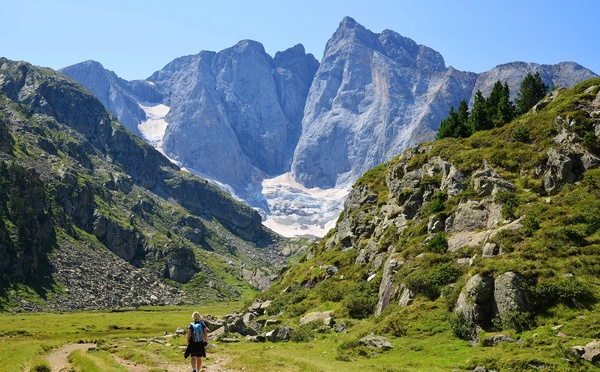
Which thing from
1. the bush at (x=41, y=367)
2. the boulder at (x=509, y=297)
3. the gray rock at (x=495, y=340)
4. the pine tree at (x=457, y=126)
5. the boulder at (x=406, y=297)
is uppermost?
the pine tree at (x=457, y=126)

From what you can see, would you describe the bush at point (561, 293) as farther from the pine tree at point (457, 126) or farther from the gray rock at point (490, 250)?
the pine tree at point (457, 126)

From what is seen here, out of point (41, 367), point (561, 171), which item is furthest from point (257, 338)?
point (561, 171)

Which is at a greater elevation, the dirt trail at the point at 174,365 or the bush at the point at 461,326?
the bush at the point at 461,326

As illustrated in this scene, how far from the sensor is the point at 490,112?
9588 centimetres

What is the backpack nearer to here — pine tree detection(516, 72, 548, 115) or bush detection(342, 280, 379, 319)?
bush detection(342, 280, 379, 319)

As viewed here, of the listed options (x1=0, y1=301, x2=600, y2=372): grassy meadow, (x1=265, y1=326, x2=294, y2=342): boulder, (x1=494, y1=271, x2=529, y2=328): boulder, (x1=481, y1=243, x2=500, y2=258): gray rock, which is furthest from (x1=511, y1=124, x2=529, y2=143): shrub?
(x1=265, y1=326, x2=294, y2=342): boulder

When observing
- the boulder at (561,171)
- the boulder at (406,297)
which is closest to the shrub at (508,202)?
the boulder at (561,171)

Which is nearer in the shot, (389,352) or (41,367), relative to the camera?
(389,352)

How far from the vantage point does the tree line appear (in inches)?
3430

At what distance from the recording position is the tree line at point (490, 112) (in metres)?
87.1

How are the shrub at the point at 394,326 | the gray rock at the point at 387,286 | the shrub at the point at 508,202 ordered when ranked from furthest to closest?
1. the shrub at the point at 508,202
2. the gray rock at the point at 387,286
3. the shrub at the point at 394,326

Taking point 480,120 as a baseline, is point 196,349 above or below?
below

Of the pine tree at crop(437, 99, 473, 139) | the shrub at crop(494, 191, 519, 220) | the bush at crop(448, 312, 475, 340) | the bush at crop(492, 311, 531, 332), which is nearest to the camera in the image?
the bush at crop(492, 311, 531, 332)

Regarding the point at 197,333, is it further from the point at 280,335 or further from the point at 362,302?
A: the point at 362,302
